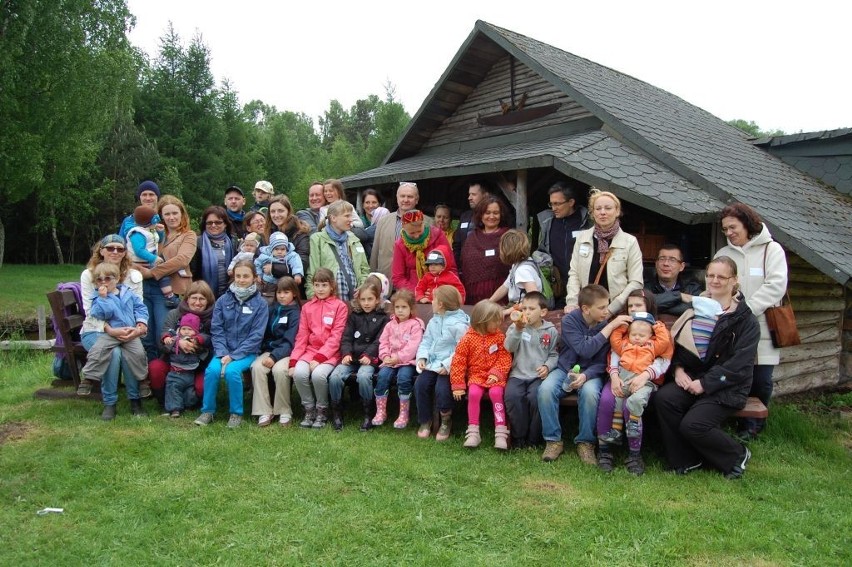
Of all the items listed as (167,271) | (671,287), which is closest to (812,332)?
(671,287)

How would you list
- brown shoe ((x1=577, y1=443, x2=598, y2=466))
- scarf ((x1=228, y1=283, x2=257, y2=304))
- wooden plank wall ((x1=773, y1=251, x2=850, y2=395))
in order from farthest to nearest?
wooden plank wall ((x1=773, y1=251, x2=850, y2=395))
scarf ((x1=228, y1=283, x2=257, y2=304))
brown shoe ((x1=577, y1=443, x2=598, y2=466))

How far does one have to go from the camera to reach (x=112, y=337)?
601cm

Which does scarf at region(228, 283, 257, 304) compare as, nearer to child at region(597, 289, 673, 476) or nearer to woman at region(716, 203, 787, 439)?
child at region(597, 289, 673, 476)

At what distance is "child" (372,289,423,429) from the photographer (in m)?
5.73

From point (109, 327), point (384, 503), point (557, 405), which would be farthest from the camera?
point (109, 327)

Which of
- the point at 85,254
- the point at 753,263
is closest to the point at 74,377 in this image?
the point at 753,263

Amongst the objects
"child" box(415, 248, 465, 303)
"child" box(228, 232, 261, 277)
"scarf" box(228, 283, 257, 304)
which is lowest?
"scarf" box(228, 283, 257, 304)

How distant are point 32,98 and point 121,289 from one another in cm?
1828

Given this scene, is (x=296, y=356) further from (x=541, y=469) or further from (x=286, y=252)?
(x=541, y=469)

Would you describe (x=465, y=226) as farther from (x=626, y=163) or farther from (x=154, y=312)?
(x=154, y=312)

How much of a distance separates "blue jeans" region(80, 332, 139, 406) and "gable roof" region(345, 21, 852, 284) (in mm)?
4440

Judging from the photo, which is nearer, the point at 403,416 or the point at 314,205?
the point at 403,416

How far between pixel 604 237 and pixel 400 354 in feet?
6.69

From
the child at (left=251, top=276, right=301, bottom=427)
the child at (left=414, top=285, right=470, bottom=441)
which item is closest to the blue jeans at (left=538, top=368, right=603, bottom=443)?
the child at (left=414, top=285, right=470, bottom=441)
